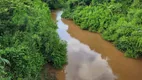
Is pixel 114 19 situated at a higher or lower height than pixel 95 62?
higher

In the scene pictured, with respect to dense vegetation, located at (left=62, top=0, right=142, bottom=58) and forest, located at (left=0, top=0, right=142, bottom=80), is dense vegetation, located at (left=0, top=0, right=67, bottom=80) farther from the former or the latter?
dense vegetation, located at (left=62, top=0, right=142, bottom=58)

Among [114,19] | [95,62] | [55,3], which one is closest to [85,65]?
[95,62]

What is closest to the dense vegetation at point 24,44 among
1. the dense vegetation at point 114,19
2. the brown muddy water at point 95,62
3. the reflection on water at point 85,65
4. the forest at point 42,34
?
the forest at point 42,34

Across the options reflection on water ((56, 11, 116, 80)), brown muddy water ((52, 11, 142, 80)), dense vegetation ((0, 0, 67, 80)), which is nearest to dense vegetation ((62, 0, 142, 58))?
brown muddy water ((52, 11, 142, 80))

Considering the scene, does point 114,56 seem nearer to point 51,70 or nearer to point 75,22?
point 51,70

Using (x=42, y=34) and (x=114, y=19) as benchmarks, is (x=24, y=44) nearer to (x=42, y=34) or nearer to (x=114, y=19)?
(x=42, y=34)

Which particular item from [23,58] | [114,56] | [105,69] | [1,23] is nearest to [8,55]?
Answer: [23,58]

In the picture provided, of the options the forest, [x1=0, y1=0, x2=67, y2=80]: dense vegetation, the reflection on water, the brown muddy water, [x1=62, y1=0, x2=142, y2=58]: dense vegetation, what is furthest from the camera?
[x1=62, y1=0, x2=142, y2=58]: dense vegetation
